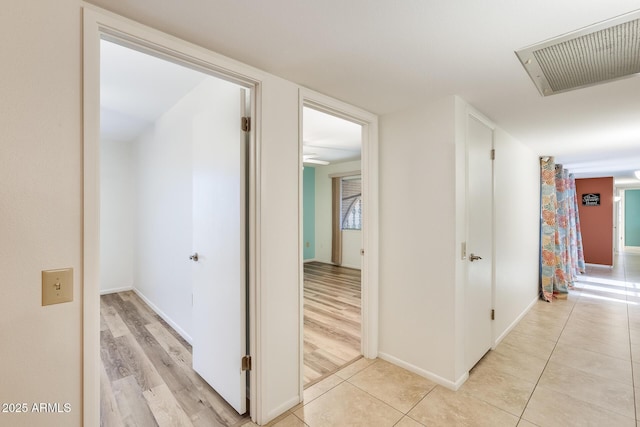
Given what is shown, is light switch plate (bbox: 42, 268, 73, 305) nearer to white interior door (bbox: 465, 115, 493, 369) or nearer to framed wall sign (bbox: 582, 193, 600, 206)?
white interior door (bbox: 465, 115, 493, 369)

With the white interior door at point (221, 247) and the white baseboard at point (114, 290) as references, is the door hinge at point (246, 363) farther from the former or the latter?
the white baseboard at point (114, 290)

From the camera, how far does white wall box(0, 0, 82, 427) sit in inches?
37.7

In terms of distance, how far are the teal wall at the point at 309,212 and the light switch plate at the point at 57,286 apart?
5832 mm

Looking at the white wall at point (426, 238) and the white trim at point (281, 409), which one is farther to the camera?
the white wall at point (426, 238)

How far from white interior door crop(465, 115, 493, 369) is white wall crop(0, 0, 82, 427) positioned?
2.34 meters

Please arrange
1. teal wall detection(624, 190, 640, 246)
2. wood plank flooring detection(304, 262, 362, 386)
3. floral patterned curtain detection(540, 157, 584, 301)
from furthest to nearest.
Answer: teal wall detection(624, 190, 640, 246) → floral patterned curtain detection(540, 157, 584, 301) → wood plank flooring detection(304, 262, 362, 386)

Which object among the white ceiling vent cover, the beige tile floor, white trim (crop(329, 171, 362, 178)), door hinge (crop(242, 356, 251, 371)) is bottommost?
the beige tile floor

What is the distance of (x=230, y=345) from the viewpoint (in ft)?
6.05

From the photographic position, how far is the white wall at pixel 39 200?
96 centimetres

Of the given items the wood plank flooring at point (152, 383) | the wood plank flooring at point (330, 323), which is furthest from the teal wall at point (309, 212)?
the wood plank flooring at point (152, 383)

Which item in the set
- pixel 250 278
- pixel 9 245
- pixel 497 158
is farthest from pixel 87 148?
pixel 497 158

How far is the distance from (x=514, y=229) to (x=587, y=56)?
2.19 m

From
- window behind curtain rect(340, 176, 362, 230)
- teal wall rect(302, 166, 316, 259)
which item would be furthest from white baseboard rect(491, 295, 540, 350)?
teal wall rect(302, 166, 316, 259)

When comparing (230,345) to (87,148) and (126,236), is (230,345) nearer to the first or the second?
(87,148)
